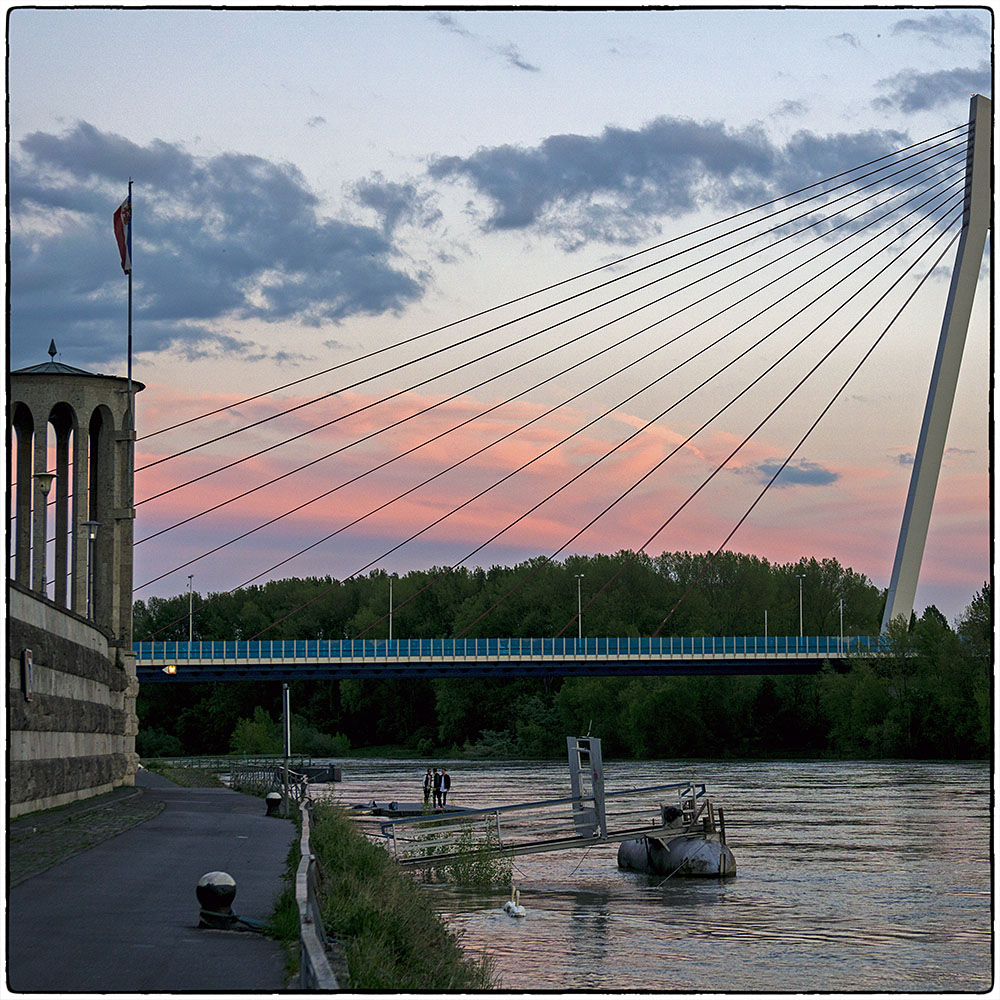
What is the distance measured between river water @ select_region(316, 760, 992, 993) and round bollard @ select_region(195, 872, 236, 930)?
158 inches

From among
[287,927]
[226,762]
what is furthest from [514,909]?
[226,762]

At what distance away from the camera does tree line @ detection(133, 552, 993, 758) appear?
84.4 m

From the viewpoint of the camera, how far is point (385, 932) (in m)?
13.7

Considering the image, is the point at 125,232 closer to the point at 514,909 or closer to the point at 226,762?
the point at 514,909

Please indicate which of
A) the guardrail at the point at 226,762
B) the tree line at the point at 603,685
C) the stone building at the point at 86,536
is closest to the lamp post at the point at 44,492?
the stone building at the point at 86,536

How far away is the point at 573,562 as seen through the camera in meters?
138

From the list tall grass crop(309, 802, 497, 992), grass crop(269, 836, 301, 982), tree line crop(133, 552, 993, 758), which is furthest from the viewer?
tree line crop(133, 552, 993, 758)

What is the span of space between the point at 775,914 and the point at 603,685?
9470 centimetres

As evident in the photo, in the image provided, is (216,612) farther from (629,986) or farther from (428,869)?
(629,986)

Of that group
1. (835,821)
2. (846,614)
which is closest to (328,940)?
(835,821)

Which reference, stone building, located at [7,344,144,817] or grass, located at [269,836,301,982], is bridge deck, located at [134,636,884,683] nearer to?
stone building, located at [7,344,144,817]

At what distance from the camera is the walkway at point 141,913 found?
11172 mm

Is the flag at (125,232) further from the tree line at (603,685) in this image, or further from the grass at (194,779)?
the tree line at (603,685)

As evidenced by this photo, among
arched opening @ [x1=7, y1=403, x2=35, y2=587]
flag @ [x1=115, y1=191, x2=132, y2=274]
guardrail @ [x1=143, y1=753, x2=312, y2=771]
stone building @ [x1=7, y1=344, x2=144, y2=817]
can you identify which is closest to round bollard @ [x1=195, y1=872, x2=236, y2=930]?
stone building @ [x1=7, y1=344, x2=144, y2=817]
